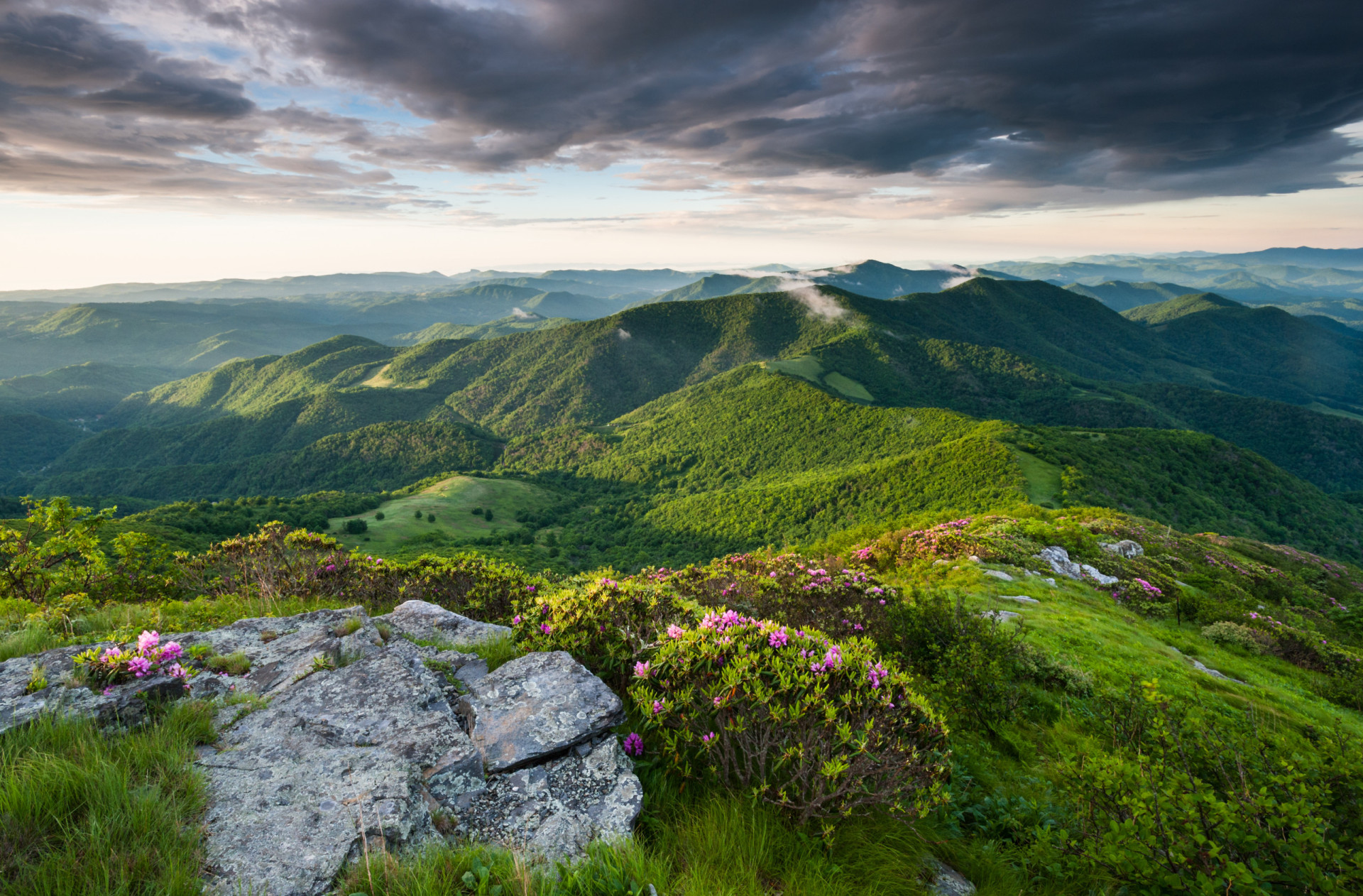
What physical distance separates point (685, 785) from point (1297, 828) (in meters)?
4.61

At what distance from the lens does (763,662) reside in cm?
512

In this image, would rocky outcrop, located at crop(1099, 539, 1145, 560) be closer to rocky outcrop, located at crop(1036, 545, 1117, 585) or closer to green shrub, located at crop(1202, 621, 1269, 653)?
rocky outcrop, located at crop(1036, 545, 1117, 585)

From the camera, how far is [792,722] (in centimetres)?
458

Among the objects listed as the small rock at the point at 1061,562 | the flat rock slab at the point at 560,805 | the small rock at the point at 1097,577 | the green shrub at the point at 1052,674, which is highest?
the flat rock slab at the point at 560,805

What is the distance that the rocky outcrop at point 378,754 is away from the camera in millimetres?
3760

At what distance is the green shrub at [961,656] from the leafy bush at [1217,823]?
2952mm

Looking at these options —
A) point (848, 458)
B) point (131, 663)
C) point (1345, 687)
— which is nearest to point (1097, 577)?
point (1345, 687)

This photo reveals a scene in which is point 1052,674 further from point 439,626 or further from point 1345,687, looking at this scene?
point 439,626

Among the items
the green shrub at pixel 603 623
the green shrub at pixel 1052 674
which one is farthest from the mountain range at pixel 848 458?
the green shrub at pixel 603 623

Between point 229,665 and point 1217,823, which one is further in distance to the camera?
point 229,665

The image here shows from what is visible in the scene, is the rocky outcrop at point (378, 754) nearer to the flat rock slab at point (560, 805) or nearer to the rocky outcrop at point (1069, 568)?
the flat rock slab at point (560, 805)

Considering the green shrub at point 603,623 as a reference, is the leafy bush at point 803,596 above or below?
below

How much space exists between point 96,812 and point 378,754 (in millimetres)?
1745

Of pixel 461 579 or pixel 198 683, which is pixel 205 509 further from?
pixel 198 683
